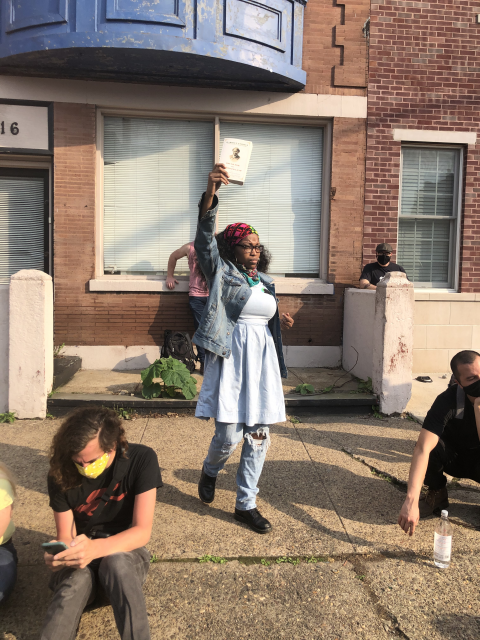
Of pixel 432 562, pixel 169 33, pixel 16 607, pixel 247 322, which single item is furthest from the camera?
pixel 169 33

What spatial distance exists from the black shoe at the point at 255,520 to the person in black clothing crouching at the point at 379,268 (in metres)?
4.34

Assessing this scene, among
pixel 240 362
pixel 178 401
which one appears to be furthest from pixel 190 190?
pixel 240 362

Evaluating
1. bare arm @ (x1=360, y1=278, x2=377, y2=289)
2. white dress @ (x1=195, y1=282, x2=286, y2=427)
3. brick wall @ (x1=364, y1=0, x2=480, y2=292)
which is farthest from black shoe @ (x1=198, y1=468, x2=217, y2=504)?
brick wall @ (x1=364, y1=0, x2=480, y2=292)

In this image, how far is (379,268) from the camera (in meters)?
7.20

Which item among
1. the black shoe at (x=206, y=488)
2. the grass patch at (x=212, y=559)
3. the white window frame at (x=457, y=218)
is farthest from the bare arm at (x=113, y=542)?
the white window frame at (x=457, y=218)

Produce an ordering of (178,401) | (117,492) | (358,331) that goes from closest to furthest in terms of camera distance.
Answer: (117,492) → (178,401) → (358,331)

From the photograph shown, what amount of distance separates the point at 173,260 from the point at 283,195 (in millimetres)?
1938

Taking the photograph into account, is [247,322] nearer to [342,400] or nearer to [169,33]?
[342,400]

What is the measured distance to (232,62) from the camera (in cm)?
648

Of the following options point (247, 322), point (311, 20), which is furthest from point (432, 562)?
point (311, 20)

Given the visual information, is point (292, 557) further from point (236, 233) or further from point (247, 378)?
point (236, 233)

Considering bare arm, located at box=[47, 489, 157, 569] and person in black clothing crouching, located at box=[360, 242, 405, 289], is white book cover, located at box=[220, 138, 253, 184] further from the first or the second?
person in black clothing crouching, located at box=[360, 242, 405, 289]

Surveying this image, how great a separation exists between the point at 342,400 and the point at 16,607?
4.00m

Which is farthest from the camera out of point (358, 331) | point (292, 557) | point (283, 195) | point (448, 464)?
point (283, 195)
